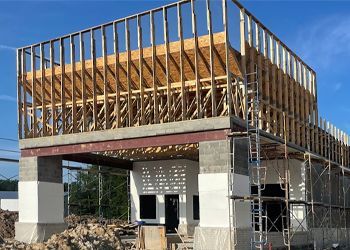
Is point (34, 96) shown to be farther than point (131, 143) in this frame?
Yes

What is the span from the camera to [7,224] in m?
30.9

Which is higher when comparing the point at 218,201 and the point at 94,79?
the point at 94,79

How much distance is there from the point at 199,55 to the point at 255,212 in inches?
258

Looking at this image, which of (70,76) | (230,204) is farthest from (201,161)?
(70,76)

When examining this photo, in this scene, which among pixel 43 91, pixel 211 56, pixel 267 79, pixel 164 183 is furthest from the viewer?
pixel 164 183

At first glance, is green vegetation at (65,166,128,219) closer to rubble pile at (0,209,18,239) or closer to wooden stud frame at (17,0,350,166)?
rubble pile at (0,209,18,239)

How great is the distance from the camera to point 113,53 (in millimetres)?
22734

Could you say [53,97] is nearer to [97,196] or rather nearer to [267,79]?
[267,79]

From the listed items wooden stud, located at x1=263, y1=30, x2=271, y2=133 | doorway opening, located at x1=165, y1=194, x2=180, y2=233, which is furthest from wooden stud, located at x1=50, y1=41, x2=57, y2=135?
wooden stud, located at x1=263, y1=30, x2=271, y2=133

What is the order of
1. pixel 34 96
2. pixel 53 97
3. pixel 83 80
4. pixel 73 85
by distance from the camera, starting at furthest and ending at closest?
pixel 34 96 < pixel 53 97 < pixel 73 85 < pixel 83 80

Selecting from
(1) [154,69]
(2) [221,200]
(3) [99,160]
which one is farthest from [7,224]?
(2) [221,200]

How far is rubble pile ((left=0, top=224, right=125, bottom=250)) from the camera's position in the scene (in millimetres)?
16812

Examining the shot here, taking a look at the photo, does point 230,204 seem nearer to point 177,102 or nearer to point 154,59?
point 177,102

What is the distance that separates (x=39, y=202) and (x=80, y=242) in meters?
6.86
